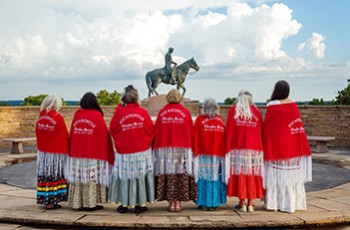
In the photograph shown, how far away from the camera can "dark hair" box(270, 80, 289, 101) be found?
19.0ft

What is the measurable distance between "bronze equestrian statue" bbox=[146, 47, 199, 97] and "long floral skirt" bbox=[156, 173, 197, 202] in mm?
11097

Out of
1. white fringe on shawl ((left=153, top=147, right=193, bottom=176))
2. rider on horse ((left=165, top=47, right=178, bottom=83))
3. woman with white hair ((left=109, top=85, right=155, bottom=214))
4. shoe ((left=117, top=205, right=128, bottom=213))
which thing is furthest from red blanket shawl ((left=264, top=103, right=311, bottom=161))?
rider on horse ((left=165, top=47, right=178, bottom=83))

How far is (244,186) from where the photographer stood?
18.7ft

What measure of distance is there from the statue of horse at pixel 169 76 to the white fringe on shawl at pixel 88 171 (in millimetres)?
11054

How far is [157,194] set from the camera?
19.0 feet

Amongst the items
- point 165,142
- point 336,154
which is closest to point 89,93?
point 165,142

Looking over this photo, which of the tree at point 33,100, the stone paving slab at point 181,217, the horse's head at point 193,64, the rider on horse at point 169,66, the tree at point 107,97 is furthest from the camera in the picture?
the tree at point 107,97

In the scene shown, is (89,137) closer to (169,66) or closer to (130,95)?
(130,95)

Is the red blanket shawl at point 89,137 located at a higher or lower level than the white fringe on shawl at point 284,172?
higher

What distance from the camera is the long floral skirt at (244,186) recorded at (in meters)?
5.70

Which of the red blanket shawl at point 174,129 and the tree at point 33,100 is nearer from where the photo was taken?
the red blanket shawl at point 174,129

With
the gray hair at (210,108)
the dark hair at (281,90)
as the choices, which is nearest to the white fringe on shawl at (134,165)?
the gray hair at (210,108)

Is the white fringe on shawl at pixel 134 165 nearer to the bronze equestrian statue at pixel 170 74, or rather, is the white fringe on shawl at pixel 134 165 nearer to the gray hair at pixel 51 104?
the gray hair at pixel 51 104

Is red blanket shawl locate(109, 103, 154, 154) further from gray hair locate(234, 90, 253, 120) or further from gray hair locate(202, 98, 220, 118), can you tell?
gray hair locate(234, 90, 253, 120)
